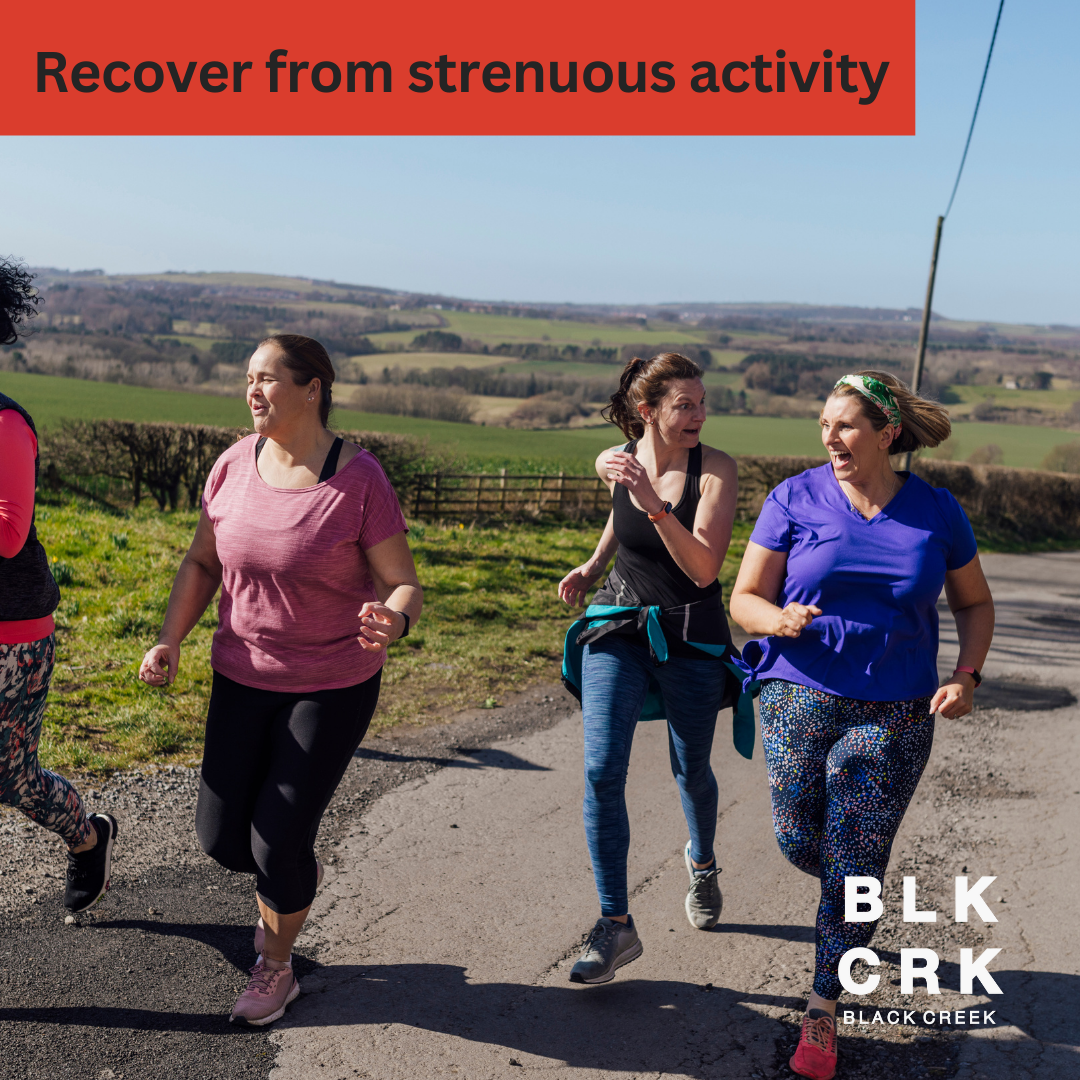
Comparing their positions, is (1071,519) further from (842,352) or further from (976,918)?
(842,352)

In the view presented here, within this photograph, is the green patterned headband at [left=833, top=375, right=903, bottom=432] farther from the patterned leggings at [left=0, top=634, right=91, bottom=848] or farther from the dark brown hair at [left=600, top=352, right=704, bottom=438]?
the patterned leggings at [left=0, top=634, right=91, bottom=848]

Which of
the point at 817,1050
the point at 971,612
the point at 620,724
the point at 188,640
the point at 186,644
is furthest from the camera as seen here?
the point at 188,640

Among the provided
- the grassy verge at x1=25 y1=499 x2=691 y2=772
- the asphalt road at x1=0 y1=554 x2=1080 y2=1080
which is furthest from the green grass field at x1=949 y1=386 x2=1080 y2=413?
the asphalt road at x1=0 y1=554 x2=1080 y2=1080

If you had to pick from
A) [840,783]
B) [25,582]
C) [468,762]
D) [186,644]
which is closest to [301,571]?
[25,582]

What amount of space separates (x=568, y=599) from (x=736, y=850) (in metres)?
1.44

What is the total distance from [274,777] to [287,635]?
415 mm

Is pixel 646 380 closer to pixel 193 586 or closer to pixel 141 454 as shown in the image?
pixel 193 586

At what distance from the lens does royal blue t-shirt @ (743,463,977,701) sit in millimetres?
2990

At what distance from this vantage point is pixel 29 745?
3.26 meters

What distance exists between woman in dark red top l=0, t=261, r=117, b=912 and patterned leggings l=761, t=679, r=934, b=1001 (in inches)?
89.0

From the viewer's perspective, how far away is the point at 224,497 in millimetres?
3170

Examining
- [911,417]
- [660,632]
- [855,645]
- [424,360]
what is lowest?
[660,632]

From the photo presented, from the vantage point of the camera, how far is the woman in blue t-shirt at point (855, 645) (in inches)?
118

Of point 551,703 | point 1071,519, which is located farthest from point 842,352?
point 551,703
